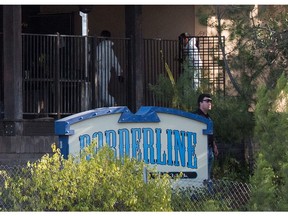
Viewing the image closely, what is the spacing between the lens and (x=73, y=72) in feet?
51.4

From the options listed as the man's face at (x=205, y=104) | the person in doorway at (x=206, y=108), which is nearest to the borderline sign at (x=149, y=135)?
the person in doorway at (x=206, y=108)

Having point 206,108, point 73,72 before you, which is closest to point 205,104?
point 206,108

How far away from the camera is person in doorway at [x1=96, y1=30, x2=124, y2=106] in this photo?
15938mm

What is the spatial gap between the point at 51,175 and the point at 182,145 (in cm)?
341

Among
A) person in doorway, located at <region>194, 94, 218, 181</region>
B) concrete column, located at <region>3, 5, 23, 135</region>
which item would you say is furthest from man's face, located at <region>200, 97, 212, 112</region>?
concrete column, located at <region>3, 5, 23, 135</region>

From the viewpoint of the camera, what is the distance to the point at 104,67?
16.1 metres

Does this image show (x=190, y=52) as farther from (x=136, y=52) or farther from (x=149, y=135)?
(x=149, y=135)

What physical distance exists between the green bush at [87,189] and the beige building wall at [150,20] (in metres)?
8.26

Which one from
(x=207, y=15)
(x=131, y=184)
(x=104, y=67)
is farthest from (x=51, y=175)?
(x=104, y=67)

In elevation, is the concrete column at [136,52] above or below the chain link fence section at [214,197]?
above

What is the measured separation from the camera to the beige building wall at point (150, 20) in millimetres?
17742

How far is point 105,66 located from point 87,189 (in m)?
7.02

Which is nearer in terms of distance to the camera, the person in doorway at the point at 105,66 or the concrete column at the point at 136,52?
the person in doorway at the point at 105,66

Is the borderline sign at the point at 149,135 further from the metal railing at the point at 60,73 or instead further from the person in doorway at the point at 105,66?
the person in doorway at the point at 105,66
